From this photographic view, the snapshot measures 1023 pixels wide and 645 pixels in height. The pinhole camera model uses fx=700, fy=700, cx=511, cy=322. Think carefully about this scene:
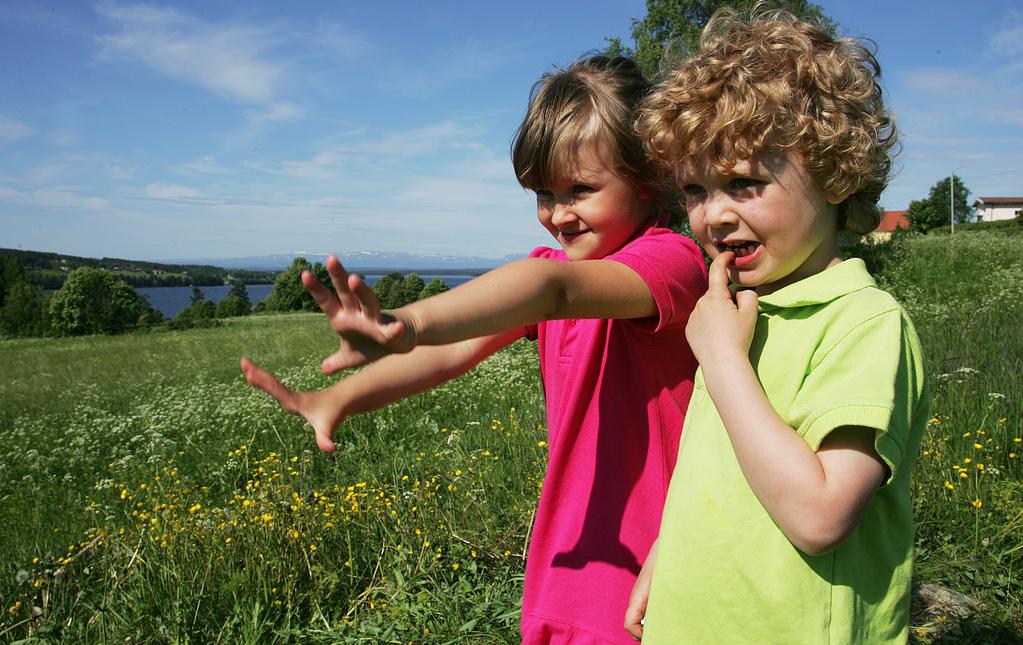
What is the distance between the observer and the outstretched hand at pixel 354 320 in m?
0.88

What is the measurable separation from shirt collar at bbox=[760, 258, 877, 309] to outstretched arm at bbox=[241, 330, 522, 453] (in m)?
0.67

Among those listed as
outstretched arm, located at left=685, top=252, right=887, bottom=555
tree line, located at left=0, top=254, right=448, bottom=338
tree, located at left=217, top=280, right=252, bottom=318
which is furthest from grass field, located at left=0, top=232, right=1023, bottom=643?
tree, located at left=217, top=280, right=252, bottom=318

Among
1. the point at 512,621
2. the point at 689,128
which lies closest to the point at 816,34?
the point at 689,128

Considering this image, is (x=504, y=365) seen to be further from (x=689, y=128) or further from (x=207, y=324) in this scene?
(x=207, y=324)

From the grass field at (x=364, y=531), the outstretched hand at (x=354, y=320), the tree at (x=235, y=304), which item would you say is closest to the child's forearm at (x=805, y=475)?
the outstretched hand at (x=354, y=320)

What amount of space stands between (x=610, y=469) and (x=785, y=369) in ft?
1.67

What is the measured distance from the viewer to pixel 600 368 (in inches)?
60.7

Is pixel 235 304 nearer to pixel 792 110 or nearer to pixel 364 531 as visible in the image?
pixel 364 531

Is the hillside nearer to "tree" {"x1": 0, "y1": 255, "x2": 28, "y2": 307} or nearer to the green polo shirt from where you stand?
"tree" {"x1": 0, "y1": 255, "x2": 28, "y2": 307}

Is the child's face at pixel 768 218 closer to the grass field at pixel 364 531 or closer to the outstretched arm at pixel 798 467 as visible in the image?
the outstretched arm at pixel 798 467

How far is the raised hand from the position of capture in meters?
1.05

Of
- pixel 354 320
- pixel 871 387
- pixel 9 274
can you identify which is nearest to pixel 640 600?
pixel 871 387

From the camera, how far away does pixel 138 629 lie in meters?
2.61

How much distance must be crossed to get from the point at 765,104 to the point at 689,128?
139mm
